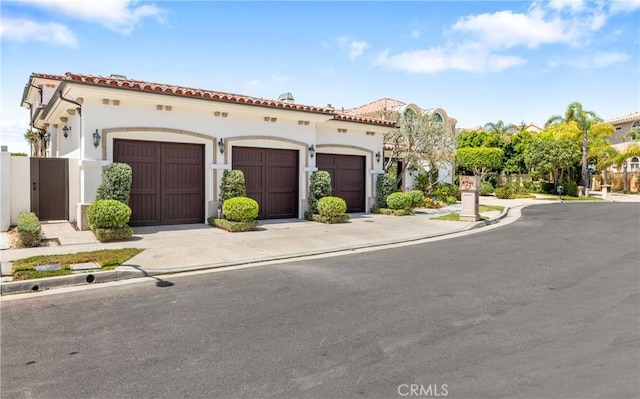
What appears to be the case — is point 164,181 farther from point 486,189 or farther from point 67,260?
point 486,189

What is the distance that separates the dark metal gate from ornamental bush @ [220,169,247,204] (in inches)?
196

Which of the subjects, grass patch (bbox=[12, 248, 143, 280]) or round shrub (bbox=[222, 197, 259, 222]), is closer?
grass patch (bbox=[12, 248, 143, 280])

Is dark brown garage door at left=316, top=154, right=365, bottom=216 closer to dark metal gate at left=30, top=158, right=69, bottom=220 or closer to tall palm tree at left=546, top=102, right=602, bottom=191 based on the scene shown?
dark metal gate at left=30, top=158, right=69, bottom=220

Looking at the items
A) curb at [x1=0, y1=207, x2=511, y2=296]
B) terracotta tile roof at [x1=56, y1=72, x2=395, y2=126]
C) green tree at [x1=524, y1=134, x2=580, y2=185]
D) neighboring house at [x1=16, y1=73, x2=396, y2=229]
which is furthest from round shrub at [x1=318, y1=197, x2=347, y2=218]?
green tree at [x1=524, y1=134, x2=580, y2=185]

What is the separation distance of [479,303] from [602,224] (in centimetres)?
1347

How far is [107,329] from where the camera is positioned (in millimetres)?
5055

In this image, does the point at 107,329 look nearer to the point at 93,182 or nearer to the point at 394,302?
the point at 394,302

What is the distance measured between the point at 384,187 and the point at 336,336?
14.6 metres

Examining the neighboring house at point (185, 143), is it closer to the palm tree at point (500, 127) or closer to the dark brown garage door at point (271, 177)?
the dark brown garage door at point (271, 177)

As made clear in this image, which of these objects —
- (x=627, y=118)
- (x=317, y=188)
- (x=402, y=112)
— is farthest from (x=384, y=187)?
(x=627, y=118)

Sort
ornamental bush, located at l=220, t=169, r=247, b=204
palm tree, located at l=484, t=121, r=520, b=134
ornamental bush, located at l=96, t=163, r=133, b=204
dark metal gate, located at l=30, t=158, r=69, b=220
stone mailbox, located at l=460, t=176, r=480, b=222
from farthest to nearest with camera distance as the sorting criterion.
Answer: palm tree, located at l=484, t=121, r=520, b=134 → stone mailbox, located at l=460, t=176, r=480, b=222 → ornamental bush, located at l=220, t=169, r=247, b=204 → dark metal gate, located at l=30, t=158, r=69, b=220 → ornamental bush, located at l=96, t=163, r=133, b=204

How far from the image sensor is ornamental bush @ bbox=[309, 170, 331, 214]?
16016 mm

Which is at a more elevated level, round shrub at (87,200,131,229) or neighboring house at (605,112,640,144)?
neighboring house at (605,112,640,144)

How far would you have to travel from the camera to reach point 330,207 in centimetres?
1484
